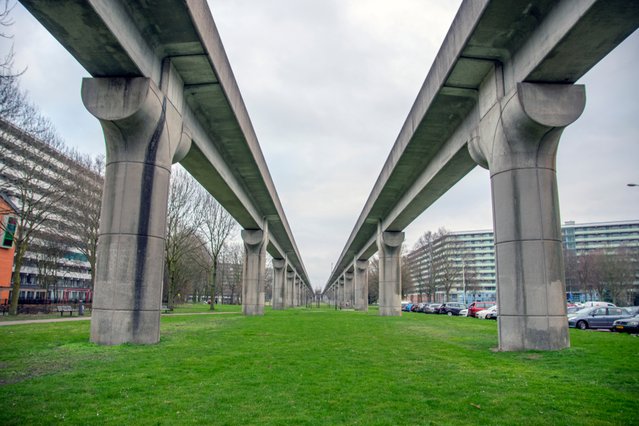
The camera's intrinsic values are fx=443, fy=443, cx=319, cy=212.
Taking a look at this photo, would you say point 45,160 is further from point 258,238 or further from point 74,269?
point 74,269

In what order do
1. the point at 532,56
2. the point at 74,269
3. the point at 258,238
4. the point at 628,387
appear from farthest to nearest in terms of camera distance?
the point at 74,269, the point at 258,238, the point at 532,56, the point at 628,387

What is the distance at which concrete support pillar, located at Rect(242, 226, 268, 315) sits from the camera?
35.1m

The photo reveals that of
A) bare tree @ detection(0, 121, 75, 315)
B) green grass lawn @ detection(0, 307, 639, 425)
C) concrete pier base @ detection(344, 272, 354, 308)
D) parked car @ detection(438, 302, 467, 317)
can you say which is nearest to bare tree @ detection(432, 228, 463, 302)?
concrete pier base @ detection(344, 272, 354, 308)

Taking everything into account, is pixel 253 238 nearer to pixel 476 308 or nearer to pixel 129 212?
pixel 476 308

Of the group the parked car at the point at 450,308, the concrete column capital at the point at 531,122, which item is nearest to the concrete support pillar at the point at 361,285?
the parked car at the point at 450,308

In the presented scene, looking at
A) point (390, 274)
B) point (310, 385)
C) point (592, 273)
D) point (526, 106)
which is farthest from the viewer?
point (592, 273)

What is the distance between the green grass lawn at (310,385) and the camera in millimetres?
5504

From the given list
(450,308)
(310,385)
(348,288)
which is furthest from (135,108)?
(348,288)

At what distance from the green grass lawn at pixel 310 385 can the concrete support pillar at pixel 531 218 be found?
0.74 m

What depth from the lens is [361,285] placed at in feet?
198

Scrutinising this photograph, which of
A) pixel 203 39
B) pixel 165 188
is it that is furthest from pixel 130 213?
pixel 203 39

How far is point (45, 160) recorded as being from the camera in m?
27.0

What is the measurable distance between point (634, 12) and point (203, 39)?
10.0 meters

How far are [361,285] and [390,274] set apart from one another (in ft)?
79.6
